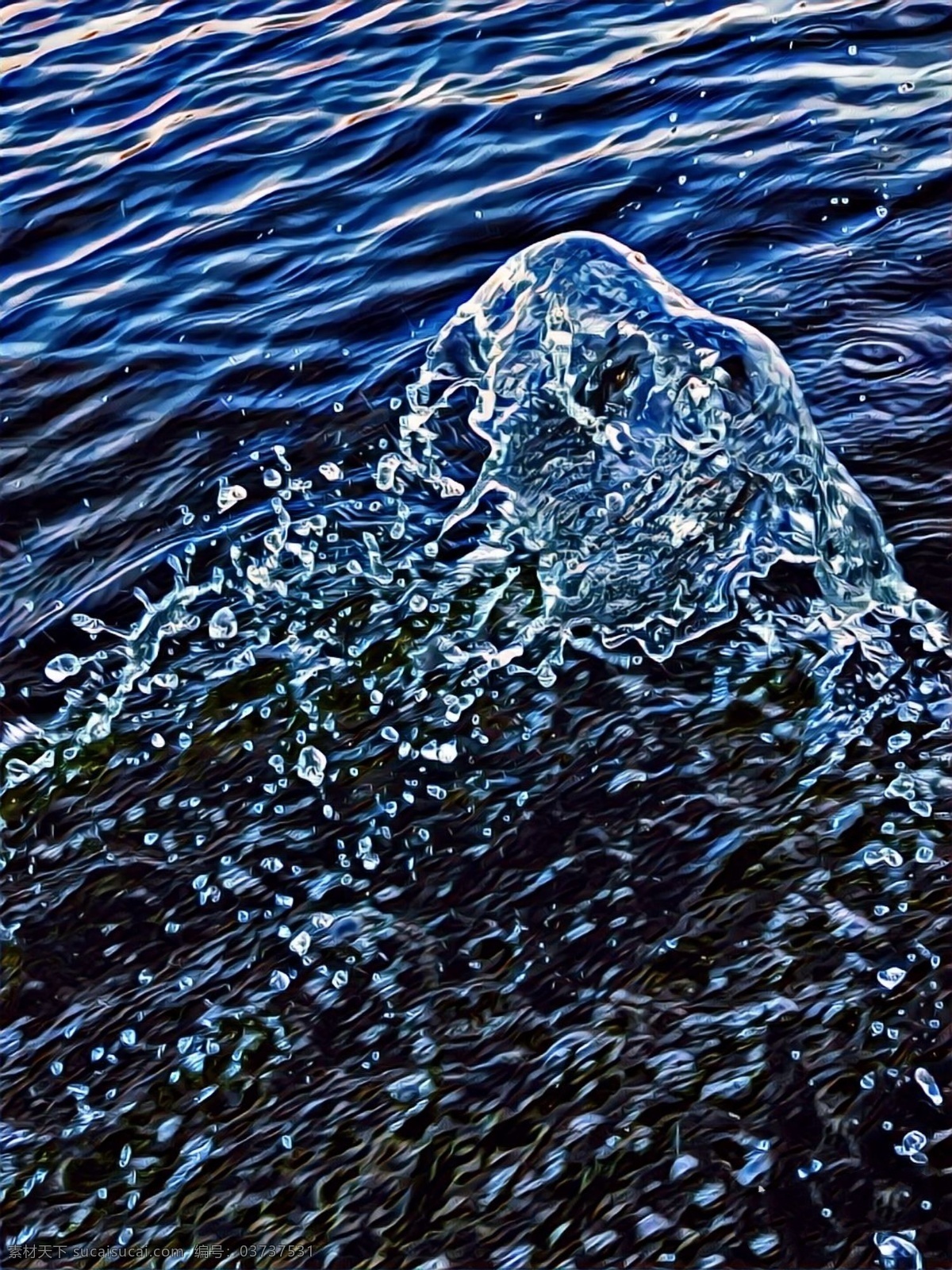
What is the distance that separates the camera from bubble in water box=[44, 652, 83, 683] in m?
3.79

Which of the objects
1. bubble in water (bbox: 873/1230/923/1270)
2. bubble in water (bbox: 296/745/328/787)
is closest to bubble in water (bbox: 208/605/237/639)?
bubble in water (bbox: 296/745/328/787)

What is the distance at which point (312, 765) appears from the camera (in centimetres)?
335

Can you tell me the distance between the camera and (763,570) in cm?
361

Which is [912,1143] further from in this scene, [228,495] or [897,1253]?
[228,495]

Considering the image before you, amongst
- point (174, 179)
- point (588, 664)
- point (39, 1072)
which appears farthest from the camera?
point (174, 179)

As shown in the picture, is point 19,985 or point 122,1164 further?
point 19,985

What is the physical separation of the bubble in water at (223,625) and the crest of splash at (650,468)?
68 centimetres

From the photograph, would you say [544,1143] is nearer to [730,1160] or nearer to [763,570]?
[730,1160]

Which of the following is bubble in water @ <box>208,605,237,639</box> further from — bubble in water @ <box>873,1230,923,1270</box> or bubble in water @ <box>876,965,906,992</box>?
bubble in water @ <box>873,1230,923,1270</box>

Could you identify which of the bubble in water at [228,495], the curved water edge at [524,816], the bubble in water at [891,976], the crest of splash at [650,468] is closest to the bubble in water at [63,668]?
the curved water edge at [524,816]

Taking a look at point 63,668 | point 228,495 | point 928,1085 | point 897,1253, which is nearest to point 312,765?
point 63,668

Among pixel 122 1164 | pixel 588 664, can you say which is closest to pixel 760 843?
pixel 588 664

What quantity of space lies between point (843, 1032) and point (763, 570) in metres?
1.40

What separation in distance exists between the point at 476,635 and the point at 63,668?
1176 millimetres
